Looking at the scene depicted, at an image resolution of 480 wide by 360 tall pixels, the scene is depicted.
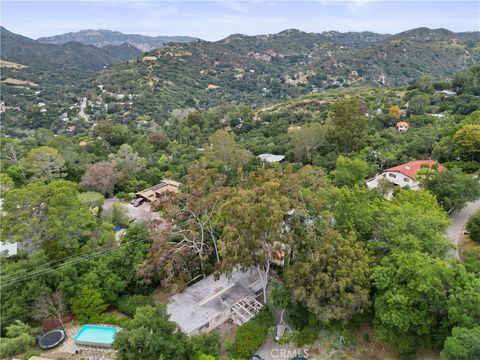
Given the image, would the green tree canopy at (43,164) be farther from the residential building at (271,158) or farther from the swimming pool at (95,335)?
the residential building at (271,158)

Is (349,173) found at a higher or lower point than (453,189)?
lower

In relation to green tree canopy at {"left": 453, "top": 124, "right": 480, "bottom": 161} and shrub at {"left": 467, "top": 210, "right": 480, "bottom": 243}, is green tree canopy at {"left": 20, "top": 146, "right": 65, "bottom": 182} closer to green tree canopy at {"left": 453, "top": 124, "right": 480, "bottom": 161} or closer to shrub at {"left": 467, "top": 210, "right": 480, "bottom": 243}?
shrub at {"left": 467, "top": 210, "right": 480, "bottom": 243}

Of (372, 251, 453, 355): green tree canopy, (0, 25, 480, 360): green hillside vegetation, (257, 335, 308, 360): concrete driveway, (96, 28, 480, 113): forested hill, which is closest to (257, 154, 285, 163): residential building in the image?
(0, 25, 480, 360): green hillside vegetation

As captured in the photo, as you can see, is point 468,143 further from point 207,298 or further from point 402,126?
point 207,298

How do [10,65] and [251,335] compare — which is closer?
[251,335]

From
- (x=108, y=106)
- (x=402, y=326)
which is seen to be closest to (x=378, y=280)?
(x=402, y=326)

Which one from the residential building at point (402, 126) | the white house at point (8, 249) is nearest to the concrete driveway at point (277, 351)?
the white house at point (8, 249)

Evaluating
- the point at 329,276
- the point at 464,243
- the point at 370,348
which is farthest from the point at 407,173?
the point at 329,276
